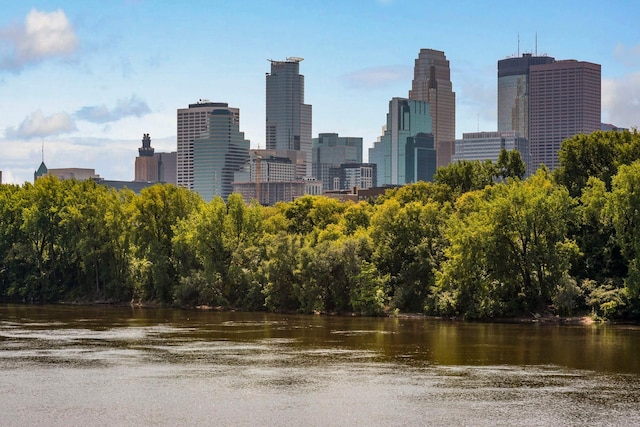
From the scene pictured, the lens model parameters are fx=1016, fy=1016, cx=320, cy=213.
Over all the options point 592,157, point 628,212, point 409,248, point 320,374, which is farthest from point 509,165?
point 320,374

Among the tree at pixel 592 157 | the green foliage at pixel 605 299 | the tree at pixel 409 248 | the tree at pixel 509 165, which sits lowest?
the green foliage at pixel 605 299

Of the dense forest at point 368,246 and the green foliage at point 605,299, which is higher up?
the dense forest at point 368,246

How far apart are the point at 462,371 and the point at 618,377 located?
8673 millimetres

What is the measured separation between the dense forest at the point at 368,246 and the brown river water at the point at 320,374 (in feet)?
18.9

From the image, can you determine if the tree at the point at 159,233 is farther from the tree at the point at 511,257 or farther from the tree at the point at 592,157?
the tree at the point at 592,157

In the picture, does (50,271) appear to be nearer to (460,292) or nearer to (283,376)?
(460,292)

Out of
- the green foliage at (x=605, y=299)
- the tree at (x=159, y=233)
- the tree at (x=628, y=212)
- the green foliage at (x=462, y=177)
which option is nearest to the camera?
the green foliage at (x=605, y=299)

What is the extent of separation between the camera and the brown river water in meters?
45.2

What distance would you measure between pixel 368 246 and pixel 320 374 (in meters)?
47.9

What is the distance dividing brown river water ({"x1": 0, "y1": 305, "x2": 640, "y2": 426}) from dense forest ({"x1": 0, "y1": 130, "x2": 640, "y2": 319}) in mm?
5762

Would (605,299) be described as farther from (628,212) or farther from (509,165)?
(509,165)

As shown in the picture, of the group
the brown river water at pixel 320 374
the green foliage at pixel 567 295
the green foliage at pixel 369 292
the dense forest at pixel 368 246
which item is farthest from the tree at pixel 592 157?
the brown river water at pixel 320 374

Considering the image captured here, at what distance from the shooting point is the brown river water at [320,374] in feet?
148

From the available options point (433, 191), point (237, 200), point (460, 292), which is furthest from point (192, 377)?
point (433, 191)
